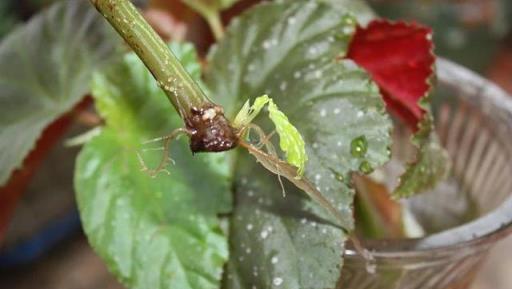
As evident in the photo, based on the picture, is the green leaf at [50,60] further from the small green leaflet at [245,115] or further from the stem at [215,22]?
the small green leaflet at [245,115]

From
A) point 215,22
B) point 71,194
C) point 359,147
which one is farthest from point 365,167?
point 71,194

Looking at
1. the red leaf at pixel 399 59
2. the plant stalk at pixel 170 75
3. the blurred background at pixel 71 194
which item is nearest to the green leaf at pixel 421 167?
the red leaf at pixel 399 59

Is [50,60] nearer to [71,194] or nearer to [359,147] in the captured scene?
[359,147]

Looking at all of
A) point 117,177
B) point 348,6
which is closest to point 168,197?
point 117,177

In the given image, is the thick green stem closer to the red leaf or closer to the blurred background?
the red leaf

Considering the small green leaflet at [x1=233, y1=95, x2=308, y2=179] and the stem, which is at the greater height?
the small green leaflet at [x1=233, y1=95, x2=308, y2=179]

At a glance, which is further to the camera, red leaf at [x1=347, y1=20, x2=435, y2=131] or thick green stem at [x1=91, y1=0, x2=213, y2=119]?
red leaf at [x1=347, y1=20, x2=435, y2=131]

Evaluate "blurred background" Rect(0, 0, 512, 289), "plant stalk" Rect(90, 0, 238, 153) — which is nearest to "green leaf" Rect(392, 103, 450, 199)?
"plant stalk" Rect(90, 0, 238, 153)
